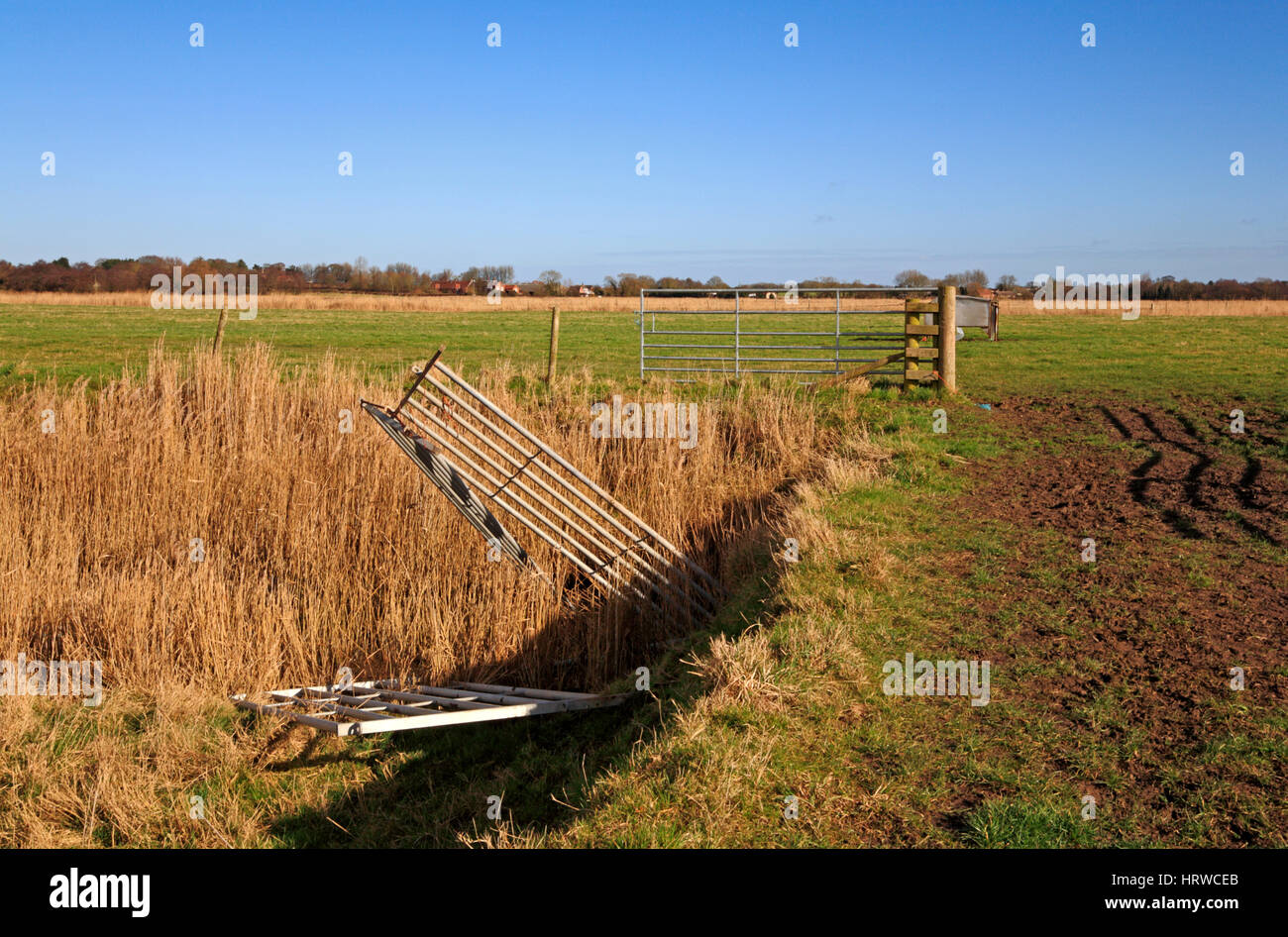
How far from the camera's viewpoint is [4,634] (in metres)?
8.68

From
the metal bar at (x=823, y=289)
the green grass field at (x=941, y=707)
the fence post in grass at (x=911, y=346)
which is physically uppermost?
the metal bar at (x=823, y=289)

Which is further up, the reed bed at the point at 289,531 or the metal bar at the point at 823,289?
the metal bar at the point at 823,289

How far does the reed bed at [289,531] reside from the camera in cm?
837

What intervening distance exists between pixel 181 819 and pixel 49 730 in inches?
65.1

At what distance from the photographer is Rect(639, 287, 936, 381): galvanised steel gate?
16062mm

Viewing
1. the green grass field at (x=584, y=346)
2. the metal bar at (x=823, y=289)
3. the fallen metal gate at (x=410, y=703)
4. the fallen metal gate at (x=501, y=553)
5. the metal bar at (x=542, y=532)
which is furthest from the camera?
the green grass field at (x=584, y=346)

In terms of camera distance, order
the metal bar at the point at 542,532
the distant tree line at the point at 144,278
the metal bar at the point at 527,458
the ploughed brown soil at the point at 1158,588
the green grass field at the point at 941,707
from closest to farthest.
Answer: the green grass field at the point at 941,707 → the ploughed brown soil at the point at 1158,588 → the metal bar at the point at 527,458 → the metal bar at the point at 542,532 → the distant tree line at the point at 144,278

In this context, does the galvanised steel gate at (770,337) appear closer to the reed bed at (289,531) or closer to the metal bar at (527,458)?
the reed bed at (289,531)

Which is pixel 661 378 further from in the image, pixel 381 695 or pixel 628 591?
pixel 381 695

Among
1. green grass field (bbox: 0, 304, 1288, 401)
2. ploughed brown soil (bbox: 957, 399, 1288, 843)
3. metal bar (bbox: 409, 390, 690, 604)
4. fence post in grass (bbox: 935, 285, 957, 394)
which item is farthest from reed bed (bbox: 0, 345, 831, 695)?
ploughed brown soil (bbox: 957, 399, 1288, 843)

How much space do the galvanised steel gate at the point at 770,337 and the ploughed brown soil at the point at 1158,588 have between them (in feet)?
16.2

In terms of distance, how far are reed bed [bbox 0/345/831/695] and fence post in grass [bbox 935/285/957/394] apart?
99.9 inches

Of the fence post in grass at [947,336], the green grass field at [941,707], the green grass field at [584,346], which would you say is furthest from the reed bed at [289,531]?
the fence post in grass at [947,336]
